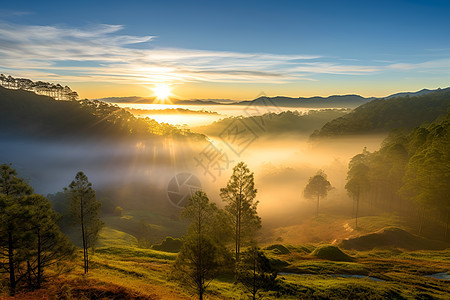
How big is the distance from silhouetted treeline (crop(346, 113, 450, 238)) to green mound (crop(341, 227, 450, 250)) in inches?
185

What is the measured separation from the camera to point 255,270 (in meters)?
20.0

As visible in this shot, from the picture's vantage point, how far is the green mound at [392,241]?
156 ft

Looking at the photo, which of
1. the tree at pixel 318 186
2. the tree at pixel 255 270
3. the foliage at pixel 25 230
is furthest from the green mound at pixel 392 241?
the foliage at pixel 25 230

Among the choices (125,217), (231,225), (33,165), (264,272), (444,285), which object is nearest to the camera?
(264,272)

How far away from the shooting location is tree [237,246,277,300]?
19.6m

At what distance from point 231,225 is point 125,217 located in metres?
83.7

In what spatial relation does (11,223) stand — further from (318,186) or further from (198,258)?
(318,186)

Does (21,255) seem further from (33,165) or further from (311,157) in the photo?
(33,165)

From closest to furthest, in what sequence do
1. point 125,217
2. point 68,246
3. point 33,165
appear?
point 68,246 → point 125,217 → point 33,165

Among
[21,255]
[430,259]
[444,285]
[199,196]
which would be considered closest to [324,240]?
[430,259]

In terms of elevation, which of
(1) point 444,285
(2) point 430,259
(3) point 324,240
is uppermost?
(1) point 444,285

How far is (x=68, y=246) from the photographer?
25.7 meters

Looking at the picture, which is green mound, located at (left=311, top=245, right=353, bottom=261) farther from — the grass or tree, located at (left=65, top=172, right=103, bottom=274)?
tree, located at (left=65, top=172, right=103, bottom=274)

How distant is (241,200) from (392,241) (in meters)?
36.3
